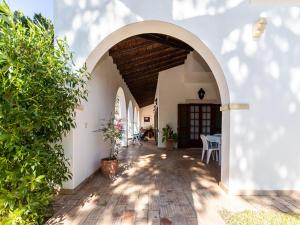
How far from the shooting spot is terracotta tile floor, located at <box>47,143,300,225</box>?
Result: 2.76 metres

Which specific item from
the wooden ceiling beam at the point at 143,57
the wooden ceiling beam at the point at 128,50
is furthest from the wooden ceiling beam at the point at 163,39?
the wooden ceiling beam at the point at 143,57

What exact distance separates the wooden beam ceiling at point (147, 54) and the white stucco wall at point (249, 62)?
163 cm

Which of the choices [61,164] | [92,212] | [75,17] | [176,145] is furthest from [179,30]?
[176,145]

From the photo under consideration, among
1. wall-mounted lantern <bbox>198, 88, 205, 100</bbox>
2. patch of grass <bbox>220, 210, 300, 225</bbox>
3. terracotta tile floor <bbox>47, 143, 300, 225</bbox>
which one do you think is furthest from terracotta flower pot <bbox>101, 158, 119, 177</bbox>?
wall-mounted lantern <bbox>198, 88, 205, 100</bbox>

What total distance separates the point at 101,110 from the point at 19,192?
3.51 meters

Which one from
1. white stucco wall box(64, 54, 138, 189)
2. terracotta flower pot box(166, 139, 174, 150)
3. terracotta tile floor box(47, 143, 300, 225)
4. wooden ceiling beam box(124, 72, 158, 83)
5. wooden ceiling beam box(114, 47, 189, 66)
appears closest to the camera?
terracotta tile floor box(47, 143, 300, 225)

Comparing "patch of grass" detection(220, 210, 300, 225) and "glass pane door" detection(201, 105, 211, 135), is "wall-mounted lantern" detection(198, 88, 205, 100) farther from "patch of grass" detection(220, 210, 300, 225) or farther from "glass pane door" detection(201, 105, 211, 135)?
"patch of grass" detection(220, 210, 300, 225)

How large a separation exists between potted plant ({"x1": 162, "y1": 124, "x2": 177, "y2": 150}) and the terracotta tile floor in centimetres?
455

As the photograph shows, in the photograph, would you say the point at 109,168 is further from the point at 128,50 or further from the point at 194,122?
the point at 194,122

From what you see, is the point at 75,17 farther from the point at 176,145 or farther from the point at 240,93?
the point at 176,145

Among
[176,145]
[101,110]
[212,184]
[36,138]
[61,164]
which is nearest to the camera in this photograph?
[36,138]

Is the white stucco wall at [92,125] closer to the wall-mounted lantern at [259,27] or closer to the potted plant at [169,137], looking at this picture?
the wall-mounted lantern at [259,27]

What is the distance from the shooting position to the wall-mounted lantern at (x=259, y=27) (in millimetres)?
3416

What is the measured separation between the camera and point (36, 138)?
2334mm
